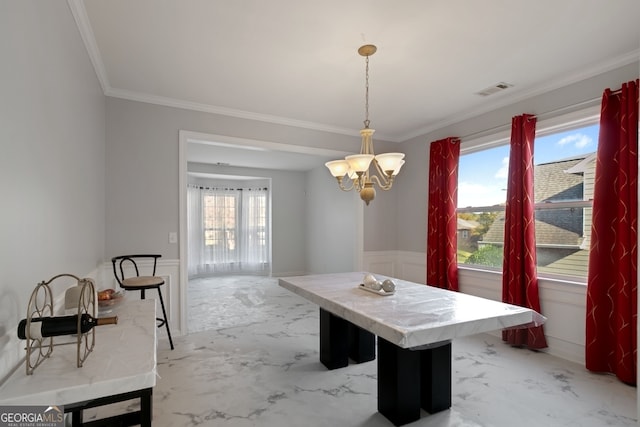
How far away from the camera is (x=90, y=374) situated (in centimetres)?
108

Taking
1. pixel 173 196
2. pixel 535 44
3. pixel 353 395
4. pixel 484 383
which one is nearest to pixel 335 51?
pixel 535 44

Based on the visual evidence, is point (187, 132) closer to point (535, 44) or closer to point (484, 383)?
point (535, 44)

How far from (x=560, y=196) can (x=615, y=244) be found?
27.5 inches

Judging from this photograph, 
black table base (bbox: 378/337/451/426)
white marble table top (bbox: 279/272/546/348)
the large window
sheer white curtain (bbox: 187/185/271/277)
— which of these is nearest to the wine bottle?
white marble table top (bbox: 279/272/546/348)

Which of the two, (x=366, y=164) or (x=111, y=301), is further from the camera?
(x=366, y=164)

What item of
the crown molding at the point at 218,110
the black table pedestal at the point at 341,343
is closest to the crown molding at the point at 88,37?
the crown molding at the point at 218,110

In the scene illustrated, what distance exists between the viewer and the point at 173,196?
11.9 feet

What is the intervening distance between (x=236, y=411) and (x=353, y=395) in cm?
83

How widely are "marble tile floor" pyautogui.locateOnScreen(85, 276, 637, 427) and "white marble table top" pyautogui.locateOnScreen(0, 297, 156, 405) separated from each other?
109cm

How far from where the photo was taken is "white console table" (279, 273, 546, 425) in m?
1.64

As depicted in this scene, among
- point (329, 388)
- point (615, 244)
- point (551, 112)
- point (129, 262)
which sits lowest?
point (329, 388)

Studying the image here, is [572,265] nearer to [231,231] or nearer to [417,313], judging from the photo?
[417,313]

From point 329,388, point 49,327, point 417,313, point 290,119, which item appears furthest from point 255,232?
point 49,327

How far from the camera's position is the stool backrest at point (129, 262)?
326 cm
